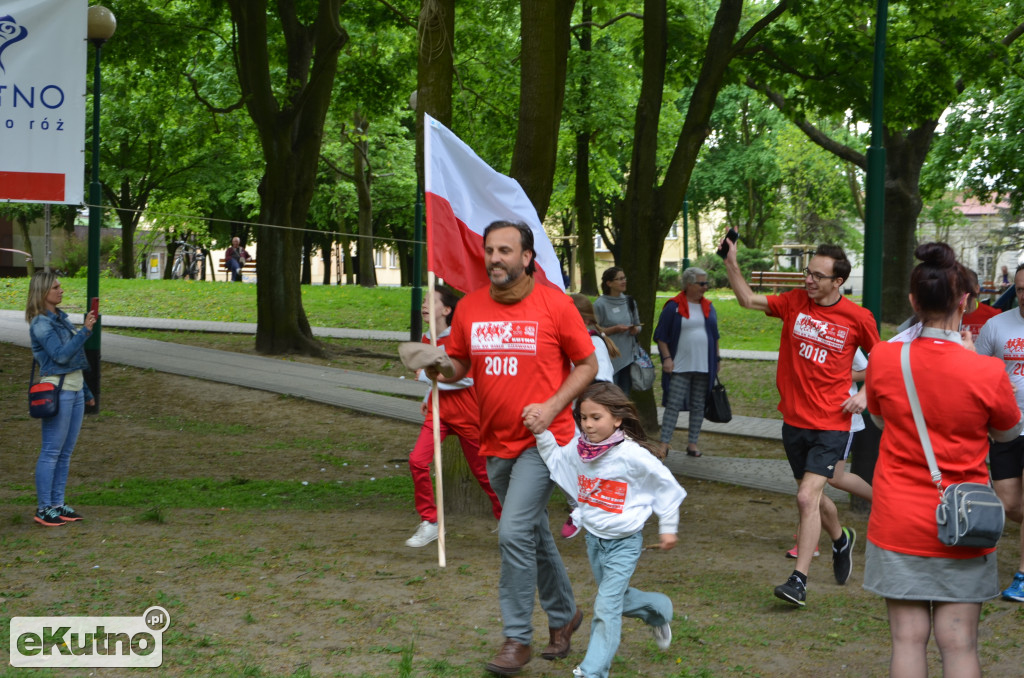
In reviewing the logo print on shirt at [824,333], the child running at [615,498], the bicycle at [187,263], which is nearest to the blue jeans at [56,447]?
the child running at [615,498]

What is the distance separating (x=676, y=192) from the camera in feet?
41.1

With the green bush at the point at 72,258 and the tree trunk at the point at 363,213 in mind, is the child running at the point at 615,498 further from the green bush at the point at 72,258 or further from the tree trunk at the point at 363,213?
the green bush at the point at 72,258

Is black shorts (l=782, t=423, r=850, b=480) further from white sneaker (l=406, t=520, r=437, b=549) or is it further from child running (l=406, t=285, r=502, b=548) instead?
white sneaker (l=406, t=520, r=437, b=549)

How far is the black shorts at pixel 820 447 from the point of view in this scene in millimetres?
6562

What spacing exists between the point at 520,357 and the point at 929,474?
184 cm

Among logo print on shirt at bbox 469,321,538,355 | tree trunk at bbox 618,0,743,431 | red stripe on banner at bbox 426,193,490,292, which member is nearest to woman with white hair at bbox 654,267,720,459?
tree trunk at bbox 618,0,743,431

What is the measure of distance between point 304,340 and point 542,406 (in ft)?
46.4

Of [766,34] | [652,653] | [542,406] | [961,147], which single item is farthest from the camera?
[961,147]

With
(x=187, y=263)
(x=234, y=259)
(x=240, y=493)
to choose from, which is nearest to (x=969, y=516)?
(x=240, y=493)

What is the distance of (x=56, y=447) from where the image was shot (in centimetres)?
777

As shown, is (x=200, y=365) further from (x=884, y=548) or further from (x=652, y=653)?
(x=884, y=548)

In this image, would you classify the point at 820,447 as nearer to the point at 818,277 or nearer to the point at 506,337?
the point at 818,277

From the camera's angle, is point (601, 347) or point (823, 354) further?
point (601, 347)

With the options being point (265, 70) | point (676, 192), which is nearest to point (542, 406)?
point (676, 192)
